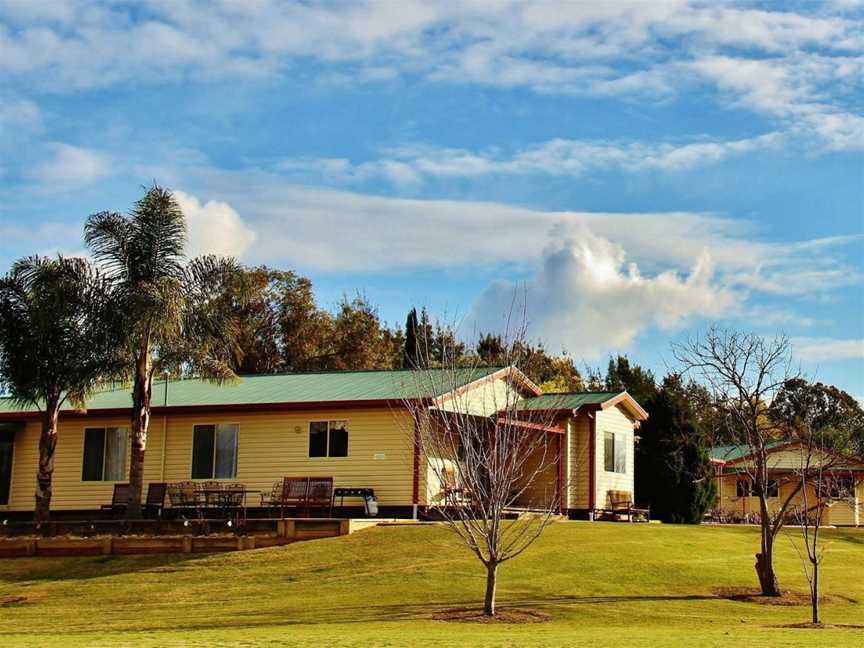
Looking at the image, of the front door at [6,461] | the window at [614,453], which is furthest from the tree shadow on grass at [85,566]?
the window at [614,453]

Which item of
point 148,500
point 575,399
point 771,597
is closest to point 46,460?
point 148,500

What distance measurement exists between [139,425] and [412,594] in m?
10.0

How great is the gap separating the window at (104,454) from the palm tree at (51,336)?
124 inches

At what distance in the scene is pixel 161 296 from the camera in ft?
87.3

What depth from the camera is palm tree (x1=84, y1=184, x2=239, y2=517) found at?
1057 inches

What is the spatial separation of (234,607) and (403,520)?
813 centimetres

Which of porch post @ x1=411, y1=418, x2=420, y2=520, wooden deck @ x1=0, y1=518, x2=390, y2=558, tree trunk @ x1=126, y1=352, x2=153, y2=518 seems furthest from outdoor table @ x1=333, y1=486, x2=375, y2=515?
tree trunk @ x1=126, y1=352, x2=153, y2=518

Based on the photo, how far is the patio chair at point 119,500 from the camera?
97.2 feet

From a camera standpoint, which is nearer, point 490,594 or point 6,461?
point 490,594

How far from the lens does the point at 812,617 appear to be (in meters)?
17.8

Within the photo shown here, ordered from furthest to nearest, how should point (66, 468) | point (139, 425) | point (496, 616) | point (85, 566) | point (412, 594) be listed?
point (66, 468)
point (139, 425)
point (85, 566)
point (412, 594)
point (496, 616)

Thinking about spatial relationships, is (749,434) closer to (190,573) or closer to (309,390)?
(190,573)

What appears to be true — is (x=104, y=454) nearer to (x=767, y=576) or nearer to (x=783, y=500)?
(x=767, y=576)

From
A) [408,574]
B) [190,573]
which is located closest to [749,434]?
[408,574]
